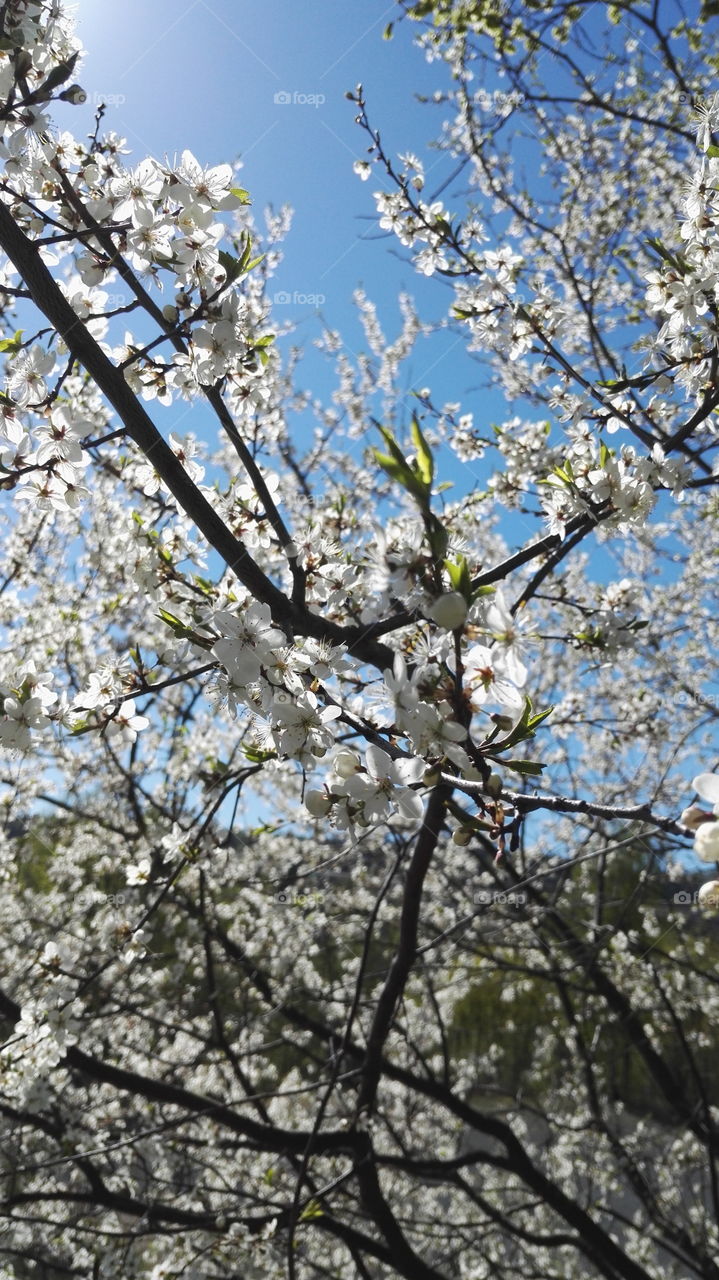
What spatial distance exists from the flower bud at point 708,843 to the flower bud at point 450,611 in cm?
32

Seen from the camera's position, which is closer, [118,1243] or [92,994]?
[118,1243]

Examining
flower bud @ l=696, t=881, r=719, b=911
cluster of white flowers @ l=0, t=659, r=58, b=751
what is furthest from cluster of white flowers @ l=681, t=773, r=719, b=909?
cluster of white flowers @ l=0, t=659, r=58, b=751

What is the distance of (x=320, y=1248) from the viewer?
6.15 metres

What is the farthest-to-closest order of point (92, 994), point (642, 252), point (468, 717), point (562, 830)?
point (562, 830)
point (642, 252)
point (92, 994)
point (468, 717)

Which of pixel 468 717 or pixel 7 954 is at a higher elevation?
pixel 7 954

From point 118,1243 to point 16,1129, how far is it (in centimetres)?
69

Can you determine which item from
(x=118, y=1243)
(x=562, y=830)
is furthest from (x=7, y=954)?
(x=562, y=830)

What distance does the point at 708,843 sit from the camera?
73 cm

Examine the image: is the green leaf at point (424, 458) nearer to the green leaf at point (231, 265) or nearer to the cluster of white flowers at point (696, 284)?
the green leaf at point (231, 265)

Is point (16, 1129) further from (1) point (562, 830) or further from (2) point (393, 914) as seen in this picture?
(1) point (562, 830)

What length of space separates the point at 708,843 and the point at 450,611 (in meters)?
0.34

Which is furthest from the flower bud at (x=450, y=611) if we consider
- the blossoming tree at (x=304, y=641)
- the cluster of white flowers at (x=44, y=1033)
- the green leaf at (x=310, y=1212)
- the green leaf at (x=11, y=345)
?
the green leaf at (x=310, y=1212)

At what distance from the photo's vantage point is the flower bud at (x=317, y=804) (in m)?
1.09

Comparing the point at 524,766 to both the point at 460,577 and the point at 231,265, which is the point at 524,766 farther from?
the point at 231,265
